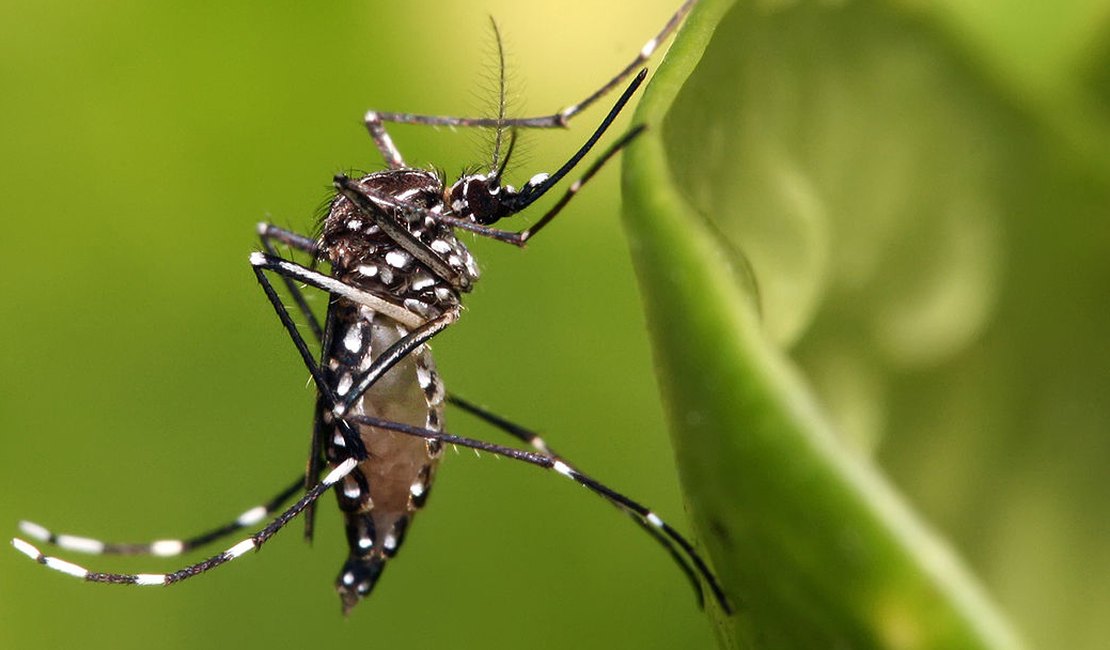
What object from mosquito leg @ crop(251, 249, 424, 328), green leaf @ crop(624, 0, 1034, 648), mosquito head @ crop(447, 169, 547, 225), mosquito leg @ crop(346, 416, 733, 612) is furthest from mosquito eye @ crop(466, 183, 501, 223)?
green leaf @ crop(624, 0, 1034, 648)

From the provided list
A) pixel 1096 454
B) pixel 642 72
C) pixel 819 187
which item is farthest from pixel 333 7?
pixel 1096 454

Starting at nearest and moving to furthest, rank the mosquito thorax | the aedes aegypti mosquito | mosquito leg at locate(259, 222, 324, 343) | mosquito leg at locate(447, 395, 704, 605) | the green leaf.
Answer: the green leaf
mosquito leg at locate(447, 395, 704, 605)
the aedes aegypti mosquito
mosquito leg at locate(259, 222, 324, 343)
the mosquito thorax

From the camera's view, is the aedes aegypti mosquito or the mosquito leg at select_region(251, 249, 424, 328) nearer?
the aedes aegypti mosquito

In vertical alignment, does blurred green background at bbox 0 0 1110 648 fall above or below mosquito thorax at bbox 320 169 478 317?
below

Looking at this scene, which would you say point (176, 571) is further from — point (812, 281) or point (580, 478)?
point (812, 281)

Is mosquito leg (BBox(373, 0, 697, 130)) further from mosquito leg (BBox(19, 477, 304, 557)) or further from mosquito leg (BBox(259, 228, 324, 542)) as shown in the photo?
mosquito leg (BBox(19, 477, 304, 557))

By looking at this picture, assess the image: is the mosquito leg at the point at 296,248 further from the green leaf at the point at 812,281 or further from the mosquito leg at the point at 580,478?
the green leaf at the point at 812,281

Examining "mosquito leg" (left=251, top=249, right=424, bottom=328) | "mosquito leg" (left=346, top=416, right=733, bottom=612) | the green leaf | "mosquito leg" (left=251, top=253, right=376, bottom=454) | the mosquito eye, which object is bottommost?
the green leaf

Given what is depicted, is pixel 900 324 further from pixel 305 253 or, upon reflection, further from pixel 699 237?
pixel 305 253

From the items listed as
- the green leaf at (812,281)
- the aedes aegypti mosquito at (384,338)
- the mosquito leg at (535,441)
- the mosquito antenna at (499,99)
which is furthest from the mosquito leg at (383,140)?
the green leaf at (812,281)
